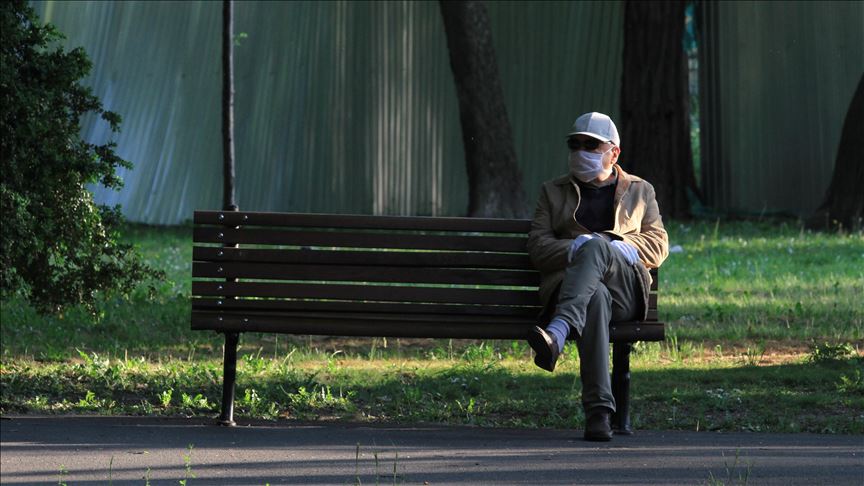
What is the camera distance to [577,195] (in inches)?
258

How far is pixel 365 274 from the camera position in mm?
6598

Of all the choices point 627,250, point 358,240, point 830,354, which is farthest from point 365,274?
point 830,354

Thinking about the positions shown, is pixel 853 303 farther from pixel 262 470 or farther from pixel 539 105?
pixel 539 105

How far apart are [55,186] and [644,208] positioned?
3079mm

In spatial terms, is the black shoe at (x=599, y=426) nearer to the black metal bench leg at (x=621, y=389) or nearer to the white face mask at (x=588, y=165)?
the black metal bench leg at (x=621, y=389)

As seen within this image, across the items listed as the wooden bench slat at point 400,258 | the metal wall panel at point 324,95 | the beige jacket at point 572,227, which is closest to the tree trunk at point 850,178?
the metal wall panel at point 324,95

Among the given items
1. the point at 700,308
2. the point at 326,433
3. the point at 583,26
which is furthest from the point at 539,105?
the point at 326,433

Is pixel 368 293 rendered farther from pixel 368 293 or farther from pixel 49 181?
pixel 49 181

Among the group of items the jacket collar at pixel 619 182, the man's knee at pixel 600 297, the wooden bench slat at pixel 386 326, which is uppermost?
the jacket collar at pixel 619 182

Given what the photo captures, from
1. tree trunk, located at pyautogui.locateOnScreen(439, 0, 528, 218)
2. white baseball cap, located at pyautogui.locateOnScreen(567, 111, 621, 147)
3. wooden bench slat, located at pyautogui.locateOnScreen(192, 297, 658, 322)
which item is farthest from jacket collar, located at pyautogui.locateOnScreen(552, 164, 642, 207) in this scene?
tree trunk, located at pyautogui.locateOnScreen(439, 0, 528, 218)

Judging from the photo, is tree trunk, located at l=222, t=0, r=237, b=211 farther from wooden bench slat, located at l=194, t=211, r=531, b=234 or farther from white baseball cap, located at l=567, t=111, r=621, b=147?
white baseball cap, located at l=567, t=111, r=621, b=147

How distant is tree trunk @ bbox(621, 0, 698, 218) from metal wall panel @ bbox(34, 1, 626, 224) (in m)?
2.57

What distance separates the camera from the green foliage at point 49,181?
23.6ft

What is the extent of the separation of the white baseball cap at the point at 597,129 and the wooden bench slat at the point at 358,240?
0.57m
